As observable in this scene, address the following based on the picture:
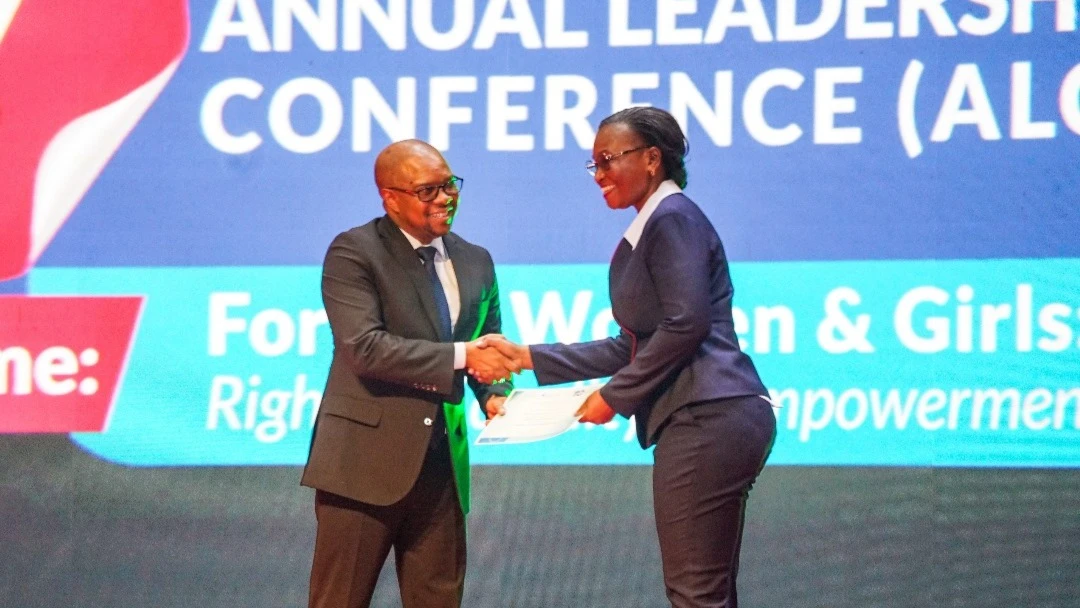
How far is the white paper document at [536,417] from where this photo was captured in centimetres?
260

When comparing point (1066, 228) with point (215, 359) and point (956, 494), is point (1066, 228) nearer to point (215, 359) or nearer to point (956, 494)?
point (956, 494)

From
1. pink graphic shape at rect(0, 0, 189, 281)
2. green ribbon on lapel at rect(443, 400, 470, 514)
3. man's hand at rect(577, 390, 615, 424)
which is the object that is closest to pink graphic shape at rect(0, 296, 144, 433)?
pink graphic shape at rect(0, 0, 189, 281)

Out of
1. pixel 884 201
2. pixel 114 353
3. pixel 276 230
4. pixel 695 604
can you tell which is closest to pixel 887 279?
pixel 884 201

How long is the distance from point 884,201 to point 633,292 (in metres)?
1.44

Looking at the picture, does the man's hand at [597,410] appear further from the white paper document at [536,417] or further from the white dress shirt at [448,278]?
the white dress shirt at [448,278]

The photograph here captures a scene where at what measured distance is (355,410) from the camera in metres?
2.71

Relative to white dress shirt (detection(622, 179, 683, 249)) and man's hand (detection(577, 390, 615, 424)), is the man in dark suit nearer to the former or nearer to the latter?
man's hand (detection(577, 390, 615, 424))

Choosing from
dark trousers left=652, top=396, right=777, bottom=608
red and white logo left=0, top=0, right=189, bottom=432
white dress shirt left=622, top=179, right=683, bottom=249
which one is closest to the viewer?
dark trousers left=652, top=396, right=777, bottom=608

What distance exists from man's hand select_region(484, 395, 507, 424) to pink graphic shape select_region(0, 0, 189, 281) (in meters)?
1.77

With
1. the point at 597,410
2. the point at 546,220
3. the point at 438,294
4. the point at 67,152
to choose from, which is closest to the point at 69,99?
the point at 67,152

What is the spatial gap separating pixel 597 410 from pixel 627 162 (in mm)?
532

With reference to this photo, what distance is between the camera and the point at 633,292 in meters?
2.54

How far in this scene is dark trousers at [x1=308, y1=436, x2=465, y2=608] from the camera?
2729 millimetres

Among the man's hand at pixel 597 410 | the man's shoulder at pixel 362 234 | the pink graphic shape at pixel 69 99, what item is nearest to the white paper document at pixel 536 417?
the man's hand at pixel 597 410
